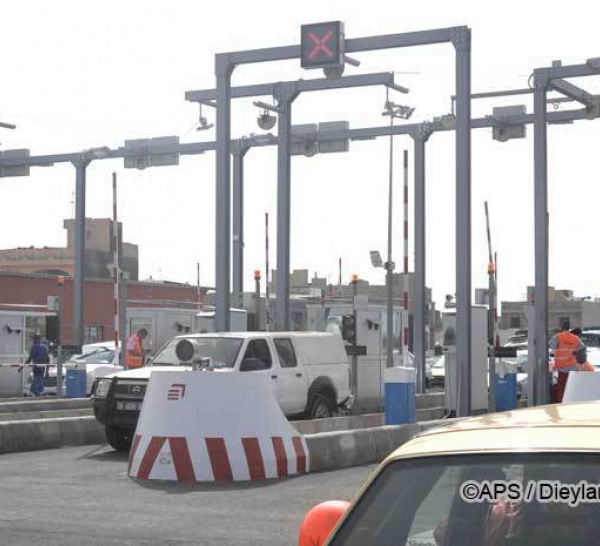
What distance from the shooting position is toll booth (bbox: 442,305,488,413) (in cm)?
2238

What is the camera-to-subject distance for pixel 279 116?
25406mm

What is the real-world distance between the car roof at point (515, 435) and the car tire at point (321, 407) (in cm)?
1582

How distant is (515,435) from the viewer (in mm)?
3609

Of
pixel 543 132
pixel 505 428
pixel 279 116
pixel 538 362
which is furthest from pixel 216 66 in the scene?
pixel 505 428

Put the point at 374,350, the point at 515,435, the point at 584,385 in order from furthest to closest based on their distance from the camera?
1. the point at 374,350
2. the point at 584,385
3. the point at 515,435

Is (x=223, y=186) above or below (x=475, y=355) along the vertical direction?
above

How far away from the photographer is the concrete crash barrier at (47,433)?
53.2 ft

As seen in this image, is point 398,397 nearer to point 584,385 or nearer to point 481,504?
point 584,385

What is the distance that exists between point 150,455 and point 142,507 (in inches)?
79.9

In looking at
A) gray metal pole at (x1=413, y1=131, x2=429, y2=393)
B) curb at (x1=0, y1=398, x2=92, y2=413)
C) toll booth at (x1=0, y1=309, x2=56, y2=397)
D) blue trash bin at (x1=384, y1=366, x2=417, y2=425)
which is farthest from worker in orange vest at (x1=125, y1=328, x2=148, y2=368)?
blue trash bin at (x1=384, y1=366, x2=417, y2=425)

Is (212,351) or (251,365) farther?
(212,351)

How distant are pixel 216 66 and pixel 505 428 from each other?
19.9m

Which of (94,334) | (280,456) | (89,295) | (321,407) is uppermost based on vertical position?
(89,295)

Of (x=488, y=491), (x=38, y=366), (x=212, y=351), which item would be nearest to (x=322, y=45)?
(x=212, y=351)
